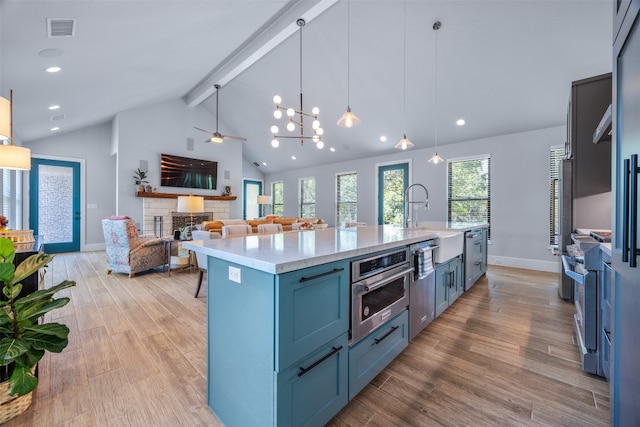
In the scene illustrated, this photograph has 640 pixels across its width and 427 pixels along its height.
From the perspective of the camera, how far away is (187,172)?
7.68m

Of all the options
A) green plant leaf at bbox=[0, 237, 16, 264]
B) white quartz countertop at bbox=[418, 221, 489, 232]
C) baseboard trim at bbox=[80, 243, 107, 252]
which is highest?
white quartz countertop at bbox=[418, 221, 489, 232]

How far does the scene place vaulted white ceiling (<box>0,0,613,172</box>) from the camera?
9.68ft

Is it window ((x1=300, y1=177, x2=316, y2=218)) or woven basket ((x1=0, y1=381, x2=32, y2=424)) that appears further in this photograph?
window ((x1=300, y1=177, x2=316, y2=218))

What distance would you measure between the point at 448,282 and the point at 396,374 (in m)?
1.32

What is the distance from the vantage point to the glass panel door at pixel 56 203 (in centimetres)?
615

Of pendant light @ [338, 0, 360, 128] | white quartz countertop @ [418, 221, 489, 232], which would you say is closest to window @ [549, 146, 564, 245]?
white quartz countertop @ [418, 221, 489, 232]

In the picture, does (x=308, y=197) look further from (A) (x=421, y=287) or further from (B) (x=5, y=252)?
(B) (x=5, y=252)

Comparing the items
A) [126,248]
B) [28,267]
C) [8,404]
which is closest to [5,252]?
[28,267]

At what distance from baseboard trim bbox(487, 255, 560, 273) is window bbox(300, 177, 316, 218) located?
5.35 m

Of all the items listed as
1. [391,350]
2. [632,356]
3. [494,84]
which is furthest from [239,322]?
[494,84]

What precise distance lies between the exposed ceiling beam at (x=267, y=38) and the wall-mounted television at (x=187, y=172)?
2.17 m

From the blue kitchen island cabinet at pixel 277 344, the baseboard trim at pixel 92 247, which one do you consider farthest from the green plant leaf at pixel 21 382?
the baseboard trim at pixel 92 247

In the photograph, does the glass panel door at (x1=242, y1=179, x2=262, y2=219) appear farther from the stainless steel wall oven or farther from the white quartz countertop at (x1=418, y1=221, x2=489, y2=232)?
the stainless steel wall oven

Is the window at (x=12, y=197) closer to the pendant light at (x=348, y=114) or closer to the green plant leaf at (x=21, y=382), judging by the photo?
the green plant leaf at (x=21, y=382)
